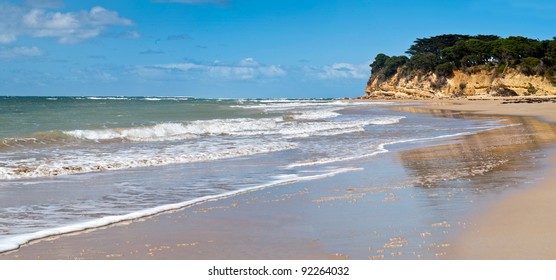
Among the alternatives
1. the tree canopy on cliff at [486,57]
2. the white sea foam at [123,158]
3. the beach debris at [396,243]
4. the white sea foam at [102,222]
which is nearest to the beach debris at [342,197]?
the white sea foam at [102,222]

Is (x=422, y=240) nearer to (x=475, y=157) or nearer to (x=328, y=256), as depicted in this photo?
(x=328, y=256)

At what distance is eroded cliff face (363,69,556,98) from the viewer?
75.9 meters

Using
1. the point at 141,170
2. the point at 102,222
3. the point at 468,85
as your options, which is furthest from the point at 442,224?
the point at 468,85

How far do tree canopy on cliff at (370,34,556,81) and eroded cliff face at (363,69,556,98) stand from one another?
980mm

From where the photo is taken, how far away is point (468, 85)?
84812mm

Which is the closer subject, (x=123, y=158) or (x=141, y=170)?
(x=141, y=170)

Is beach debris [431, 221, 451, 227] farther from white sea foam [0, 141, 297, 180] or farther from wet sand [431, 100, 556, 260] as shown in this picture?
white sea foam [0, 141, 297, 180]

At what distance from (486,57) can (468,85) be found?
569cm

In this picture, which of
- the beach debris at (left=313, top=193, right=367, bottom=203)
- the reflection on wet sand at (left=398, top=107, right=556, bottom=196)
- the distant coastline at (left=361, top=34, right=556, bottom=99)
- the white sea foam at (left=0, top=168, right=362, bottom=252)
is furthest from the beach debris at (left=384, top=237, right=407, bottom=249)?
the distant coastline at (left=361, top=34, right=556, bottom=99)

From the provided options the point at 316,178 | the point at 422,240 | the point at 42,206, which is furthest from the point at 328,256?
the point at 316,178

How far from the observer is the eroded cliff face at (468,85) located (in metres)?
A: 75.9

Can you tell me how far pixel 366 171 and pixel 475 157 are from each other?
3.38 metres

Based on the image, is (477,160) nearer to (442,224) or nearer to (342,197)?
(342,197)

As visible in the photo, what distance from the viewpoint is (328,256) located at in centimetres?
504
